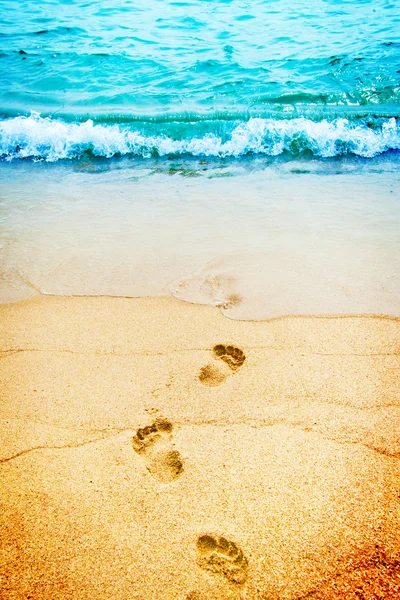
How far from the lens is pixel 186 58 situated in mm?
8406

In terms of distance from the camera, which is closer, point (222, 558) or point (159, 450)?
point (222, 558)

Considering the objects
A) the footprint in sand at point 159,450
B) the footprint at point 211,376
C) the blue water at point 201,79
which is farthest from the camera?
the blue water at point 201,79

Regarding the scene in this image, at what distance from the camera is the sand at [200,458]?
1.57 metres

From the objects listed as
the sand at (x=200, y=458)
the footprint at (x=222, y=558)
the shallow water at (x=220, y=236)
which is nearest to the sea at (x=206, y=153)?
the shallow water at (x=220, y=236)

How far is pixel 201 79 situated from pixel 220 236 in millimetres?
5569

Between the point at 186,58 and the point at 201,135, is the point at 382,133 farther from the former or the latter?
A: the point at 186,58

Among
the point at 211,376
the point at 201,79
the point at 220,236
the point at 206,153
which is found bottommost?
the point at 211,376

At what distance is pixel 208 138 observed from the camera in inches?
243

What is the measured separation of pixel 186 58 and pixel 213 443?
354 inches

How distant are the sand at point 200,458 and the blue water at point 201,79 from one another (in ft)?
13.9

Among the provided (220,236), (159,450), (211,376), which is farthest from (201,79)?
(159,450)

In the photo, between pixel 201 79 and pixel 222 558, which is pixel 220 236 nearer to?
pixel 222 558

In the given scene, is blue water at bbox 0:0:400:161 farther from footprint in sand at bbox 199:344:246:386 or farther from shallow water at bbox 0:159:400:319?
footprint in sand at bbox 199:344:246:386

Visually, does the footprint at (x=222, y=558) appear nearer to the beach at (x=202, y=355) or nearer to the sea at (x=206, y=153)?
the beach at (x=202, y=355)
